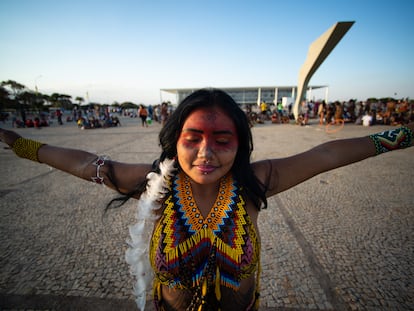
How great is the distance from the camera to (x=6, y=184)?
4320mm

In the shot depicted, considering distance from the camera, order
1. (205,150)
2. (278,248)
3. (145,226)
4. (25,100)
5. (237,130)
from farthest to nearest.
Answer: (25,100) → (278,248) → (145,226) → (237,130) → (205,150)

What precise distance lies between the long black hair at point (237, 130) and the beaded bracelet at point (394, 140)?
36.2 inches

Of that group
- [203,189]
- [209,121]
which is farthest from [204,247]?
[209,121]

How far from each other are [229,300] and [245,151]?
3.18 feet

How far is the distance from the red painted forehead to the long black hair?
35 mm

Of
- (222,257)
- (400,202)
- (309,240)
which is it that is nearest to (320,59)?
(400,202)

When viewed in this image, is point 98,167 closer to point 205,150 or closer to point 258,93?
point 205,150

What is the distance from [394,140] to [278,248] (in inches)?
62.4

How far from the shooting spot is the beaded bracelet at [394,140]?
4.70ft

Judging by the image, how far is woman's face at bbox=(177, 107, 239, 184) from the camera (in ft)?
3.73

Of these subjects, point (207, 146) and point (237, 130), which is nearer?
point (207, 146)

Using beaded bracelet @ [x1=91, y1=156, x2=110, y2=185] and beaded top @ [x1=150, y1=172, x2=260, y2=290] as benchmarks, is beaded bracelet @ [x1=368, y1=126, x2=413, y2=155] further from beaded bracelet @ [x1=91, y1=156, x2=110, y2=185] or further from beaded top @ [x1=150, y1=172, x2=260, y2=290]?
beaded bracelet @ [x1=91, y1=156, x2=110, y2=185]

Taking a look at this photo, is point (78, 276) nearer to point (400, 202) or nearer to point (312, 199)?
point (312, 199)

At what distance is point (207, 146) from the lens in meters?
1.14
